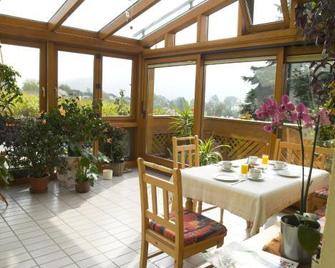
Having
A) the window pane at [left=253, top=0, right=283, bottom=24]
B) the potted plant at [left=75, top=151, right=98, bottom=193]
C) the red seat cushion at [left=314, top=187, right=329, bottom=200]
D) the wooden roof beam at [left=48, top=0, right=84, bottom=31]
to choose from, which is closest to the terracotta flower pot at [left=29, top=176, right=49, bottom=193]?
the potted plant at [left=75, top=151, right=98, bottom=193]

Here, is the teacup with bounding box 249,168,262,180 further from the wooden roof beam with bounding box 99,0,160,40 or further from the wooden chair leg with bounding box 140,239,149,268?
the wooden roof beam with bounding box 99,0,160,40

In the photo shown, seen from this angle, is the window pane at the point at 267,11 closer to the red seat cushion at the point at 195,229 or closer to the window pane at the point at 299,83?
the window pane at the point at 299,83

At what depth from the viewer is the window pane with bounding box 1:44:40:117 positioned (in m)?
4.40

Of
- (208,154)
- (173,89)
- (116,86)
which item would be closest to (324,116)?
(208,154)

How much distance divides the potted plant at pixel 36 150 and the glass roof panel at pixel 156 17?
206 centimetres

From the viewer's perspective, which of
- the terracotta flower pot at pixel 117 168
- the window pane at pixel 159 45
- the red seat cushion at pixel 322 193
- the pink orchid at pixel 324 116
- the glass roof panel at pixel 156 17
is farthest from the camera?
the window pane at pixel 159 45

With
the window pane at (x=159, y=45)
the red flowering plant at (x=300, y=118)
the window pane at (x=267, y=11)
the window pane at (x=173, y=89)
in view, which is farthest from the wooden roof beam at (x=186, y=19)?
the red flowering plant at (x=300, y=118)

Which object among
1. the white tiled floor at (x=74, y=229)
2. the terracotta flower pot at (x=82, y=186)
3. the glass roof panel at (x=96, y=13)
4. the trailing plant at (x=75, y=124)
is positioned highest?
the glass roof panel at (x=96, y=13)

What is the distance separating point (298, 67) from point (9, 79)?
354 centimetres

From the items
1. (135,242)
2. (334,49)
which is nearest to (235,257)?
(334,49)

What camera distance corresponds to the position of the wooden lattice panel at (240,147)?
14.5 feet

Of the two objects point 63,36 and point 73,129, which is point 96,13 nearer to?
point 63,36

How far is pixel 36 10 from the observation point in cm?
420

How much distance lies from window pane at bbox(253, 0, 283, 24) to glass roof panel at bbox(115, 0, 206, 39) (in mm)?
883
